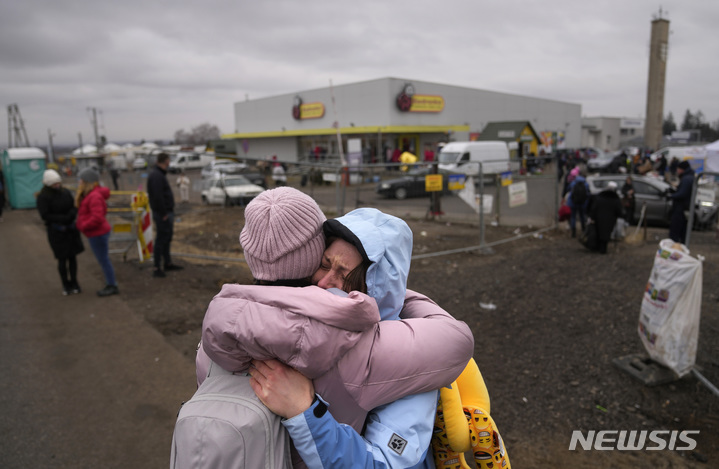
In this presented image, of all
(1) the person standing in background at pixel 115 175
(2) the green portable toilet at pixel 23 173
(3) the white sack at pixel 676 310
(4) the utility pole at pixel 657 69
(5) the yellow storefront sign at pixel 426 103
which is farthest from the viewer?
(4) the utility pole at pixel 657 69

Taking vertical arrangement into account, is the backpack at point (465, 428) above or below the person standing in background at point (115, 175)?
below

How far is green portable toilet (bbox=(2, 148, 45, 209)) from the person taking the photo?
17.5 metres

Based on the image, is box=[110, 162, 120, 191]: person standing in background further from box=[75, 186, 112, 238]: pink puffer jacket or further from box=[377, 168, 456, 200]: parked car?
box=[75, 186, 112, 238]: pink puffer jacket

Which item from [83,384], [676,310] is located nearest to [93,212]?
[83,384]

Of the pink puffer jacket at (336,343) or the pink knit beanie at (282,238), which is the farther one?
the pink knit beanie at (282,238)

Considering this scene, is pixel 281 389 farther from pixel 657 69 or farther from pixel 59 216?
pixel 657 69

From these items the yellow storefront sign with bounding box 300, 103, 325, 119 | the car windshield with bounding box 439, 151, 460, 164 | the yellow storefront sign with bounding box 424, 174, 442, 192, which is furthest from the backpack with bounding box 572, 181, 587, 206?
the yellow storefront sign with bounding box 300, 103, 325, 119

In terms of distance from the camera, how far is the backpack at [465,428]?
1.53 metres

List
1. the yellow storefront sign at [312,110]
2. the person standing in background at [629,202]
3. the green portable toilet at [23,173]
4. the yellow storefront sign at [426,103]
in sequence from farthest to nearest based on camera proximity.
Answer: the yellow storefront sign at [312,110], the yellow storefront sign at [426,103], the green portable toilet at [23,173], the person standing in background at [629,202]

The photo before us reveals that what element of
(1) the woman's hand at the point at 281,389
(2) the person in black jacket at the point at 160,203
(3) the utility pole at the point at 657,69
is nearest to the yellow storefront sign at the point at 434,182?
(2) the person in black jacket at the point at 160,203

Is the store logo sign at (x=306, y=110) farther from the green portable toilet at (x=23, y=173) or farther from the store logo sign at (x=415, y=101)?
the green portable toilet at (x=23, y=173)

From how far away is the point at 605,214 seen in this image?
8766 millimetres

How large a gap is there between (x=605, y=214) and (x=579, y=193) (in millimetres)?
1693

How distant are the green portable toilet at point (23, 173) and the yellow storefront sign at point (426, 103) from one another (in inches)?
975
